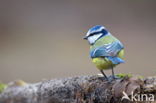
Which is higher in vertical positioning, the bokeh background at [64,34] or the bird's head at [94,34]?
the bokeh background at [64,34]

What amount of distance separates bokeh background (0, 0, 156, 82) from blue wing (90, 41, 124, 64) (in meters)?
5.68

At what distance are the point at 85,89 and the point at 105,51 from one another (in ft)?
1.19

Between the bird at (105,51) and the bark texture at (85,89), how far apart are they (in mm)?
127

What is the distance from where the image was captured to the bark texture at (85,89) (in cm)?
346

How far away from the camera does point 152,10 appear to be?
610 inches

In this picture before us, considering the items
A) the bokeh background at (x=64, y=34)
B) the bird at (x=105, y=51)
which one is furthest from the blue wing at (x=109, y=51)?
the bokeh background at (x=64, y=34)

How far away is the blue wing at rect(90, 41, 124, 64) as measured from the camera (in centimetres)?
364

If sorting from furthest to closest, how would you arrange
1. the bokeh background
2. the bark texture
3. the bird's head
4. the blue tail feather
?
the bokeh background, the bird's head, the blue tail feather, the bark texture

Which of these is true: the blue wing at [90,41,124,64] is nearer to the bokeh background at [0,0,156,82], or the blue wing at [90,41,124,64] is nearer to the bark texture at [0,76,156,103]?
the bark texture at [0,76,156,103]

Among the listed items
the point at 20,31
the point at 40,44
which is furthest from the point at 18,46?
the point at 20,31

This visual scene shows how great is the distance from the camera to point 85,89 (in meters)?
3.88

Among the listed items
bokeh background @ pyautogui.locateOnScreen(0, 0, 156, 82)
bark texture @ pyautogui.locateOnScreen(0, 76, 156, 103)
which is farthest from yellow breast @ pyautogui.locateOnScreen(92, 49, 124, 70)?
bokeh background @ pyautogui.locateOnScreen(0, 0, 156, 82)

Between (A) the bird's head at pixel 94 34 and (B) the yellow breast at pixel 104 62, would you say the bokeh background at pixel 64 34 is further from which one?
(B) the yellow breast at pixel 104 62

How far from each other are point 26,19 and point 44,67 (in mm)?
5057
